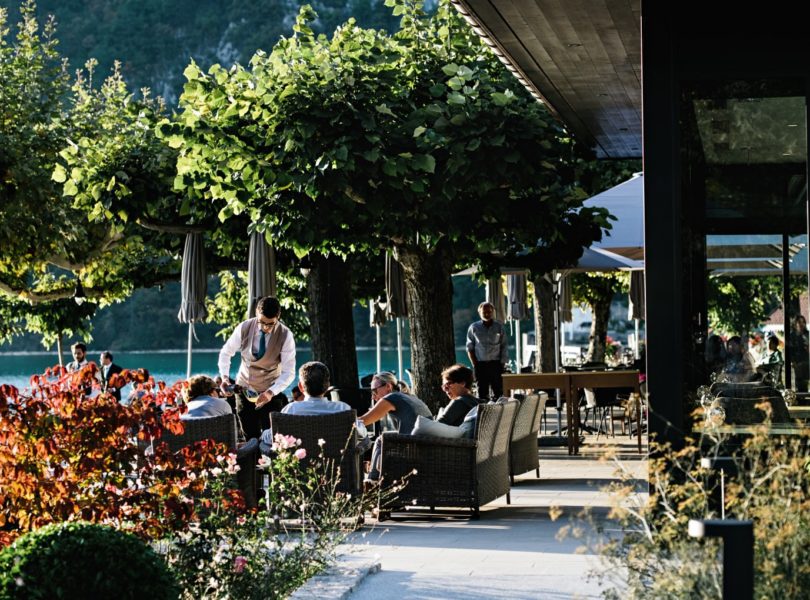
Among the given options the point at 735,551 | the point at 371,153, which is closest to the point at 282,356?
the point at 371,153

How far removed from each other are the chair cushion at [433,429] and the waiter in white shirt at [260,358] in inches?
77.6

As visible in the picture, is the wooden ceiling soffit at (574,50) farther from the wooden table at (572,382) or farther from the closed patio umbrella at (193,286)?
the closed patio umbrella at (193,286)

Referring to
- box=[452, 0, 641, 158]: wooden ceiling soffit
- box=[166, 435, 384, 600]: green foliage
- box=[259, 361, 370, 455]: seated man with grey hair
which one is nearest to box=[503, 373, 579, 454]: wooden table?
box=[452, 0, 641, 158]: wooden ceiling soffit

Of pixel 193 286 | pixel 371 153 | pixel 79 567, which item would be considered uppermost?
pixel 371 153

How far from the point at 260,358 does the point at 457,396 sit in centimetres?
204

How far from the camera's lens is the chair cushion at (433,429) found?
980 centimetres

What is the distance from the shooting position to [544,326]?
25250 millimetres

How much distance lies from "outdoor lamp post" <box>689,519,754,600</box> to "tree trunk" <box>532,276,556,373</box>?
19.9 m

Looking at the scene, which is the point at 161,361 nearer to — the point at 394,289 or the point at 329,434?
the point at 394,289

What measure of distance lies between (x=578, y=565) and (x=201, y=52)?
9391 centimetres

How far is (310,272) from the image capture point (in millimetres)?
19125

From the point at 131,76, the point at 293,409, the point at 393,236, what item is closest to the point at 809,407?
the point at 293,409

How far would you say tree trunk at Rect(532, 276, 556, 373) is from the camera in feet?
78.2

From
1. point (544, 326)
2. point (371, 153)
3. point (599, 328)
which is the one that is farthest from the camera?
point (599, 328)
